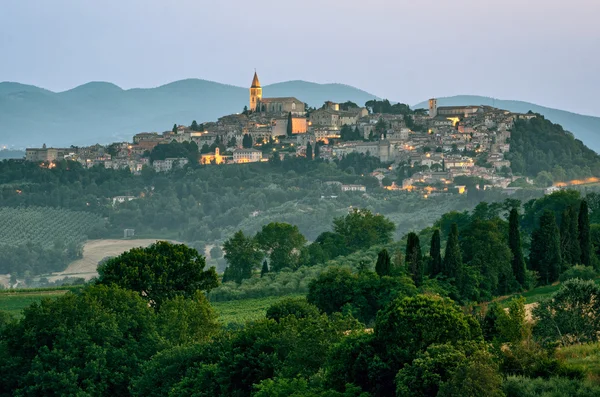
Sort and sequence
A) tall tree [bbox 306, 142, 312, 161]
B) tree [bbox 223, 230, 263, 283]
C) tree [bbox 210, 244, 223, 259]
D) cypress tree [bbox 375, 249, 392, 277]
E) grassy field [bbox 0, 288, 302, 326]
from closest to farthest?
cypress tree [bbox 375, 249, 392, 277]
grassy field [bbox 0, 288, 302, 326]
tree [bbox 223, 230, 263, 283]
tree [bbox 210, 244, 223, 259]
tall tree [bbox 306, 142, 312, 161]

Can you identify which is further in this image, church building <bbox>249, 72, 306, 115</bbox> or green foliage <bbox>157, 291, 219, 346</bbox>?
church building <bbox>249, 72, 306, 115</bbox>

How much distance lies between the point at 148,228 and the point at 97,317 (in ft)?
278

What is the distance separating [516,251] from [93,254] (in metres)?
66.4

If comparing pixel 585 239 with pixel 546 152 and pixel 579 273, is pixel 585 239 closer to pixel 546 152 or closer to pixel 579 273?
pixel 579 273

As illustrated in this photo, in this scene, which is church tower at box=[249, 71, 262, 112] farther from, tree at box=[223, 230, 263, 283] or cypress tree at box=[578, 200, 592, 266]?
cypress tree at box=[578, 200, 592, 266]

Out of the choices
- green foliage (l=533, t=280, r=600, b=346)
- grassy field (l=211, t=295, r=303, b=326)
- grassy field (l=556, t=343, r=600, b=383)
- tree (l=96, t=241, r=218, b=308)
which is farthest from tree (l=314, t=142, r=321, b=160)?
grassy field (l=556, t=343, r=600, b=383)

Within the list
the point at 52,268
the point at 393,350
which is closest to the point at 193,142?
the point at 52,268

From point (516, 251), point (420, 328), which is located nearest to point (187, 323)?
point (420, 328)

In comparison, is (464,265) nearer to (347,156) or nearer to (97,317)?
(97,317)

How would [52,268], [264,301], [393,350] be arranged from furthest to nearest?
[52,268], [264,301], [393,350]

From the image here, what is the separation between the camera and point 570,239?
3488 cm

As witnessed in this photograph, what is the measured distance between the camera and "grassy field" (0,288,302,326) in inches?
1358

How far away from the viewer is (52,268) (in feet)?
299

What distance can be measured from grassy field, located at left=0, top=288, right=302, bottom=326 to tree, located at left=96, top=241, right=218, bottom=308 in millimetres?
1736
